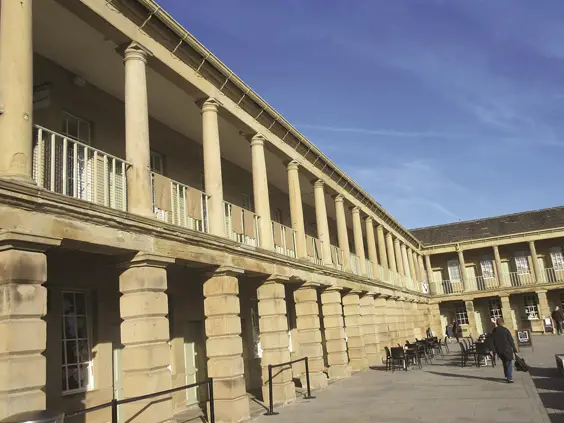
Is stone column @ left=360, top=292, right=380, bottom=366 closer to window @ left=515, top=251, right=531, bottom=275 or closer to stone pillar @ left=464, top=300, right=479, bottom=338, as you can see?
stone pillar @ left=464, top=300, right=479, bottom=338

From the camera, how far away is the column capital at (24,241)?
554 centimetres

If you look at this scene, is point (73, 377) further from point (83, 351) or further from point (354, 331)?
point (354, 331)

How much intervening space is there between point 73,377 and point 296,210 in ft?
25.1

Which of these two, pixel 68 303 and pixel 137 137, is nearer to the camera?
pixel 137 137

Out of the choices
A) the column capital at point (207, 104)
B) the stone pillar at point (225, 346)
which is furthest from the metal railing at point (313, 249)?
the column capital at point (207, 104)

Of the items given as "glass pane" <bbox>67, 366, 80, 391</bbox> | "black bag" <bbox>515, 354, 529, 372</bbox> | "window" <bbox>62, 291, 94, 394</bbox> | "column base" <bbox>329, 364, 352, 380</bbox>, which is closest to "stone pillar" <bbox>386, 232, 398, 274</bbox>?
"column base" <bbox>329, 364, 352, 380</bbox>

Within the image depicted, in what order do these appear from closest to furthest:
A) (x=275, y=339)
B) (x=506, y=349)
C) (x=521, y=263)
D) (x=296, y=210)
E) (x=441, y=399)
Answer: (x=441, y=399)
(x=275, y=339)
(x=506, y=349)
(x=296, y=210)
(x=521, y=263)

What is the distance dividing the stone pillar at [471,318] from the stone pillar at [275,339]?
1091 inches

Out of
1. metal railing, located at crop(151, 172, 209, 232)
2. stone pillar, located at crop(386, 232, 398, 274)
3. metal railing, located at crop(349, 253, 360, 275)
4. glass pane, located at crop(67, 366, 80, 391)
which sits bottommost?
glass pane, located at crop(67, 366, 80, 391)

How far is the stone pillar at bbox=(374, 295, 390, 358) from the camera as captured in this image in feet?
68.7

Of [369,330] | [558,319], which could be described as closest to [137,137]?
[369,330]

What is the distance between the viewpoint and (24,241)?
5699 millimetres

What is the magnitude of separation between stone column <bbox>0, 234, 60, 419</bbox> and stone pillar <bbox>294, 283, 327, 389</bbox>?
9.11 m

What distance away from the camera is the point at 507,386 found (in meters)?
11.4
